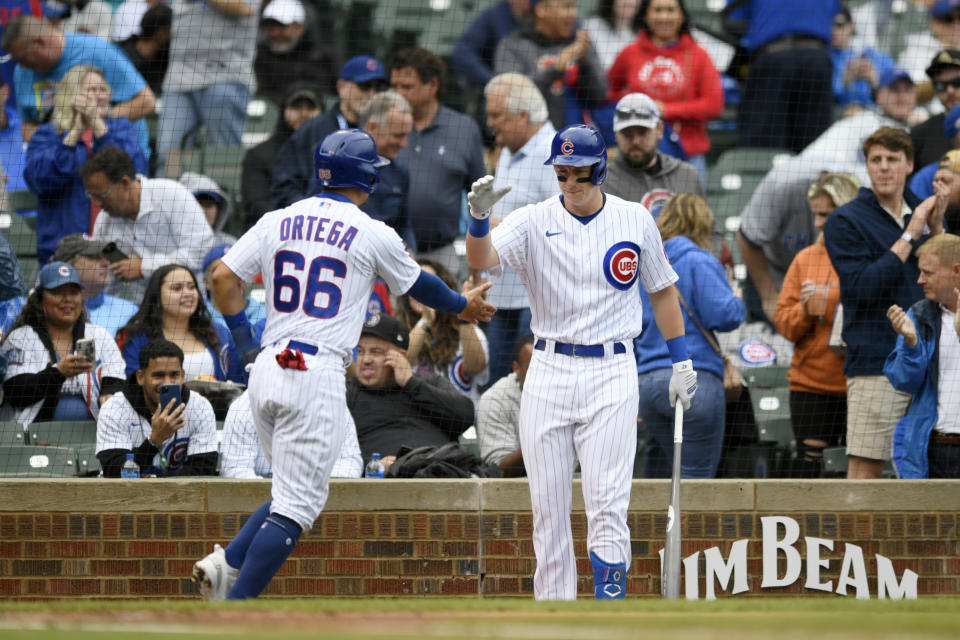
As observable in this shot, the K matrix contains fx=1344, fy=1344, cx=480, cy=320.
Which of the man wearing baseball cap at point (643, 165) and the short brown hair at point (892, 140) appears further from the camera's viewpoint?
the man wearing baseball cap at point (643, 165)

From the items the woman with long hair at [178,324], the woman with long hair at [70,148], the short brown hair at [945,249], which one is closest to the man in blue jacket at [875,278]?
the short brown hair at [945,249]

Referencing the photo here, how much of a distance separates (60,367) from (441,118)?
2873mm

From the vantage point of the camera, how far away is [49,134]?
26.3 ft

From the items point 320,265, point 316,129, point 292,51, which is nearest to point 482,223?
point 320,265

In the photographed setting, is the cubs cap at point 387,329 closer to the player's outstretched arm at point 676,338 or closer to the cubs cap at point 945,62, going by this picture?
the player's outstretched arm at point 676,338

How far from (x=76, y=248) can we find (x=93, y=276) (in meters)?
0.18

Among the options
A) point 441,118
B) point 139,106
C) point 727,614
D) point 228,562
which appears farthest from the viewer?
point 139,106

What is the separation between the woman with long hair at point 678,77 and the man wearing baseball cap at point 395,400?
3109 millimetres

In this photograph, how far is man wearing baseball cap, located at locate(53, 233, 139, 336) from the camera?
7320 mm

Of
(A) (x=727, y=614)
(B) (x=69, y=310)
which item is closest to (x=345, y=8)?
(B) (x=69, y=310)

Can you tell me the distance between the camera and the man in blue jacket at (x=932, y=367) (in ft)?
20.5

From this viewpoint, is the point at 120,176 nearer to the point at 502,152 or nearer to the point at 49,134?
the point at 49,134

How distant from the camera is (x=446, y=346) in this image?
711 cm

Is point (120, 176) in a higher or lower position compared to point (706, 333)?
higher
